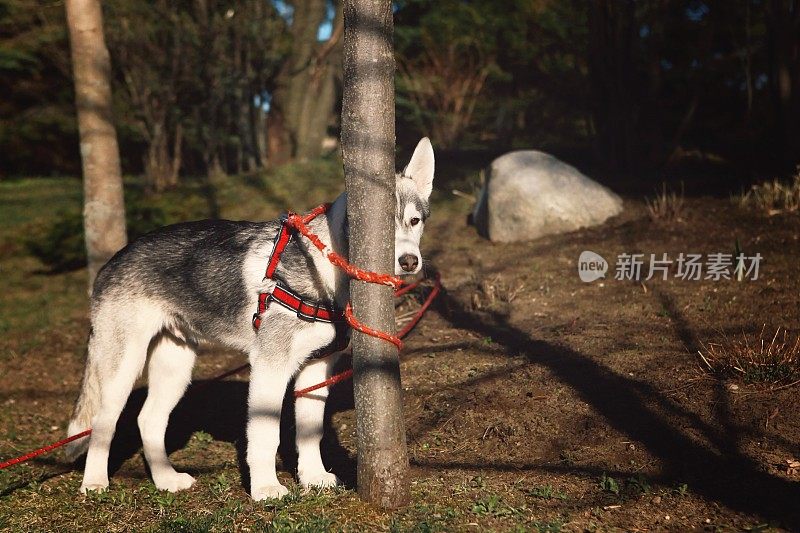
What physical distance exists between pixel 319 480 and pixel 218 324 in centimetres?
114

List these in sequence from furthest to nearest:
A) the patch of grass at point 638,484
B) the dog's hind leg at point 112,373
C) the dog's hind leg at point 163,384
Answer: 1. the dog's hind leg at point 163,384
2. the dog's hind leg at point 112,373
3. the patch of grass at point 638,484

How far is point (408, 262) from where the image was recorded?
3900 mm

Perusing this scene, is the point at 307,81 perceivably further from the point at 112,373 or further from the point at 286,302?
the point at 286,302

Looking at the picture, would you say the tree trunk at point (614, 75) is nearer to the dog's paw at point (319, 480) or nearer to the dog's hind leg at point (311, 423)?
the dog's hind leg at point (311, 423)

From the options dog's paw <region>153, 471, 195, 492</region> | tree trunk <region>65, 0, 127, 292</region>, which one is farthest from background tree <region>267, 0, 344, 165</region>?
dog's paw <region>153, 471, 195, 492</region>

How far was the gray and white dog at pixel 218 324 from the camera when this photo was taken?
4.23m

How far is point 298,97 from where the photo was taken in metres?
16.4

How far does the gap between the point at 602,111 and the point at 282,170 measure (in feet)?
21.3

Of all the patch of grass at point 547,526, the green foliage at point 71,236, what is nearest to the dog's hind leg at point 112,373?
the patch of grass at point 547,526

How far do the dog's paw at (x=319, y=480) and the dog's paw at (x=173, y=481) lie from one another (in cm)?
82

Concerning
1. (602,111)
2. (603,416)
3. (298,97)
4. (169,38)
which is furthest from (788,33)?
(169,38)

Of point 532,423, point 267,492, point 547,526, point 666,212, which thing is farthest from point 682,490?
point 666,212

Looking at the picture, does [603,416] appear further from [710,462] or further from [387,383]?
[387,383]

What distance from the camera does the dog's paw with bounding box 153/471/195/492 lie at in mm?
4711
